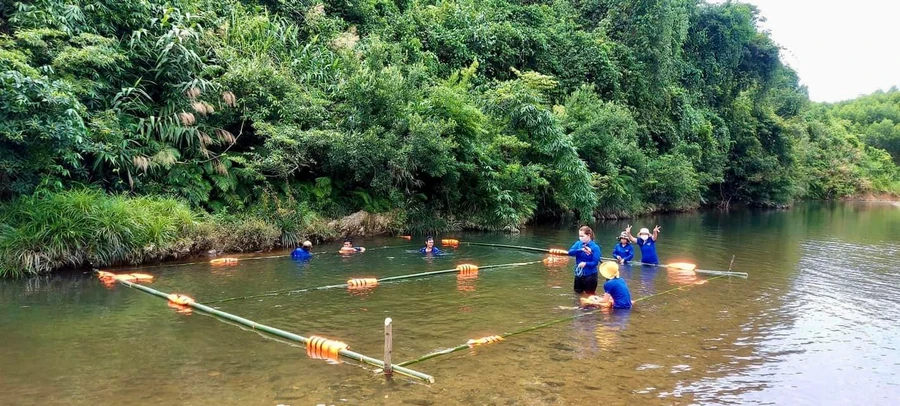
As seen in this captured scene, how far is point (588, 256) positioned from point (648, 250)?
15.1 feet

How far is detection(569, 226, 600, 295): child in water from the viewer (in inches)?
423

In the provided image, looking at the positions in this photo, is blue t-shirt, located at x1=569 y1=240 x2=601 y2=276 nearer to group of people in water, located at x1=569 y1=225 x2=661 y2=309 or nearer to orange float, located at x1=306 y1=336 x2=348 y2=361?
group of people in water, located at x1=569 y1=225 x2=661 y2=309

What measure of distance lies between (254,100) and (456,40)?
Answer: 543 inches

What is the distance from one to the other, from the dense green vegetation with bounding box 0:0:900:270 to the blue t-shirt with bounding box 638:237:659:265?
7261 millimetres

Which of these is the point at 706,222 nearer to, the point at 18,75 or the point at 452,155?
the point at 452,155

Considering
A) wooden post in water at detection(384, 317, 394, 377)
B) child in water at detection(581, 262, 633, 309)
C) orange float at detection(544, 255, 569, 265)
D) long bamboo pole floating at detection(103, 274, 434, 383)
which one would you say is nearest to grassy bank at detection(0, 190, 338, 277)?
long bamboo pole floating at detection(103, 274, 434, 383)

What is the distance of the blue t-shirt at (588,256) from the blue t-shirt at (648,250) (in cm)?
418

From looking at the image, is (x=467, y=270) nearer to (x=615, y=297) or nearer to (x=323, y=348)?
(x=615, y=297)

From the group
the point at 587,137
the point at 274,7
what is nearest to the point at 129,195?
the point at 274,7

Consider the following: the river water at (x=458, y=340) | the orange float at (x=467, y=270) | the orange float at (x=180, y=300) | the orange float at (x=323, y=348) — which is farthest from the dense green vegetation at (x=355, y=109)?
the orange float at (x=323, y=348)

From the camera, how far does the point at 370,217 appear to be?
19.6 meters

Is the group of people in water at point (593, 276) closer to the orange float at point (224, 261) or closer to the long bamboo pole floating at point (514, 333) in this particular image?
the long bamboo pole floating at point (514, 333)

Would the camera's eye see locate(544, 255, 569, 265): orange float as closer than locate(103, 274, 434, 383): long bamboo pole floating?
No

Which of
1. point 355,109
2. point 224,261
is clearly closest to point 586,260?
point 224,261
